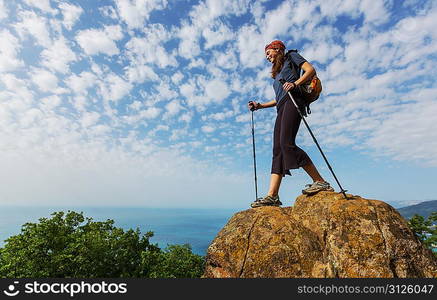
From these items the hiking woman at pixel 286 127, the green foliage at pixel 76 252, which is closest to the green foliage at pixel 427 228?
the green foliage at pixel 76 252

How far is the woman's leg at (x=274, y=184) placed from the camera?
273 inches

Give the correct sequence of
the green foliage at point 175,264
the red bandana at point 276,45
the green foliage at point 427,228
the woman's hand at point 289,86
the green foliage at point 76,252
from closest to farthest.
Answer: the woman's hand at point 289,86
the red bandana at point 276,45
the green foliage at point 76,252
the green foliage at point 175,264
the green foliage at point 427,228

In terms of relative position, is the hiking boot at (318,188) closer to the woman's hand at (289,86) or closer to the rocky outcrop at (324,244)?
the rocky outcrop at (324,244)

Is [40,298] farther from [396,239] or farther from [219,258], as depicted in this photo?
[396,239]

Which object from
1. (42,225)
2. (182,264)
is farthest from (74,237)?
(182,264)

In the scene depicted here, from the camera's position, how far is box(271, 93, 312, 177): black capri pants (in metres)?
6.65

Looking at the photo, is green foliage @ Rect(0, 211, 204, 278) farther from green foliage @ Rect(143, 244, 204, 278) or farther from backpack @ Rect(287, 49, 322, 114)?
backpack @ Rect(287, 49, 322, 114)

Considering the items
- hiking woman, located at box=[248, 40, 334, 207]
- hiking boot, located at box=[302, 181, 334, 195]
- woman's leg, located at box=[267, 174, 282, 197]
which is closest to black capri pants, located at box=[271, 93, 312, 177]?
hiking woman, located at box=[248, 40, 334, 207]

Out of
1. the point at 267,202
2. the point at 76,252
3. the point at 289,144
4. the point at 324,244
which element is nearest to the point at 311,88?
the point at 289,144

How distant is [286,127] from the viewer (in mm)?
6738

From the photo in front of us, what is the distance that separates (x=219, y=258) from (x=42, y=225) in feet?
92.2

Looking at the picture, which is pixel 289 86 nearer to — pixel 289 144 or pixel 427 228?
pixel 289 144

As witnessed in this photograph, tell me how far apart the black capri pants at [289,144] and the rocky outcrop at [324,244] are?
3.08ft

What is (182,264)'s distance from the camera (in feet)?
140
